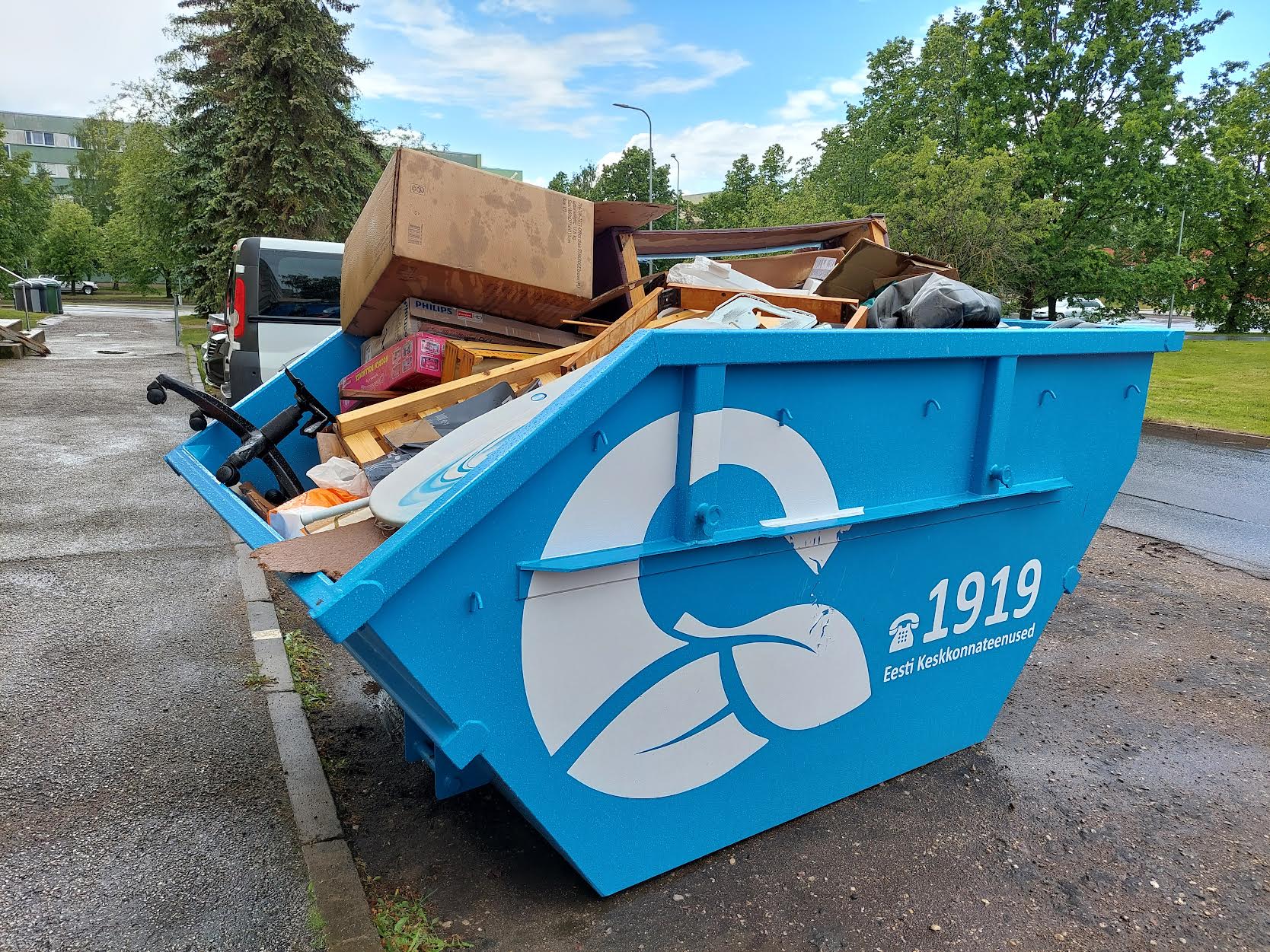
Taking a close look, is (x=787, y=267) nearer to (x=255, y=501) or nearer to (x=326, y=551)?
(x=255, y=501)

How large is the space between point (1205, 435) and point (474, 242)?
40.7 ft

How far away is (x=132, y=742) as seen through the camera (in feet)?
11.1

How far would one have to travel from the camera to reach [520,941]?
230 cm

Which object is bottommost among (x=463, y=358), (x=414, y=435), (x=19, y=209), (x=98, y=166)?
(x=414, y=435)

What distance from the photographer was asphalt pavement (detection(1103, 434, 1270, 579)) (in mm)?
6539

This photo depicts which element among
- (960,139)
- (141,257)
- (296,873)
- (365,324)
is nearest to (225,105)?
(141,257)

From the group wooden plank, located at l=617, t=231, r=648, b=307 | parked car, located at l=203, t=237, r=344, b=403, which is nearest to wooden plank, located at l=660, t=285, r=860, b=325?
wooden plank, located at l=617, t=231, r=648, b=307

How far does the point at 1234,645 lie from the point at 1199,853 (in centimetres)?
234

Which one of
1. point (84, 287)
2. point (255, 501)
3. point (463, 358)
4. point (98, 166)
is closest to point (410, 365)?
point (463, 358)

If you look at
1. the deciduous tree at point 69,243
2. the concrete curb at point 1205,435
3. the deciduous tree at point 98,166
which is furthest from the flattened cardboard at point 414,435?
the deciduous tree at point 69,243

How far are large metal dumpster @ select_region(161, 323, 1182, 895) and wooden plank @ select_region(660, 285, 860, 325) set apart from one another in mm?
856

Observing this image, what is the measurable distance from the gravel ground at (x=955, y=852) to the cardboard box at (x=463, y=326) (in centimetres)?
170

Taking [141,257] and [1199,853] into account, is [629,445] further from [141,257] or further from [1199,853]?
[141,257]

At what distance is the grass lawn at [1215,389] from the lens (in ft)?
42.2
